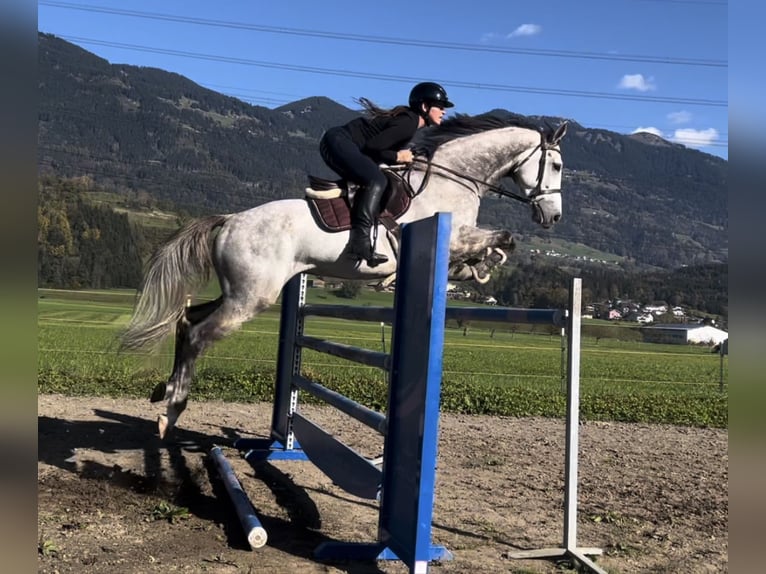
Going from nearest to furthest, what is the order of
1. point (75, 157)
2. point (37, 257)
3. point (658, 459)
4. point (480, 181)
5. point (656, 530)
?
point (37, 257) → point (656, 530) → point (480, 181) → point (658, 459) → point (75, 157)

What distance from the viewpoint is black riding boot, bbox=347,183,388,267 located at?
4.29 m

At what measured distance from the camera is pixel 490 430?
7.32 meters

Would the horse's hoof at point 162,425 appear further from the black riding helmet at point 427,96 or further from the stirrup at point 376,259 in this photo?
the black riding helmet at point 427,96

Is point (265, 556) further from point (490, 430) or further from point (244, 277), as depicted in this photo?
point (490, 430)

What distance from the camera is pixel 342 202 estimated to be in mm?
4387

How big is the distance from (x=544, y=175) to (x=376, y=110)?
4.55ft

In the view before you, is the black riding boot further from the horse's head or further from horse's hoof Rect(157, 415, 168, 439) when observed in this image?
horse's hoof Rect(157, 415, 168, 439)

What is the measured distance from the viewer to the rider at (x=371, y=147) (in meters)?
4.32

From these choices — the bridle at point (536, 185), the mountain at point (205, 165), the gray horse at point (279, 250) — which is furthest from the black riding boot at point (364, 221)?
the mountain at point (205, 165)

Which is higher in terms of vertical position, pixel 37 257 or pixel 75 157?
pixel 75 157

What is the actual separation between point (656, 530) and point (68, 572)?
10.5 ft

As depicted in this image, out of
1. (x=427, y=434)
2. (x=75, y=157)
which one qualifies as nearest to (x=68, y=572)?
(x=427, y=434)

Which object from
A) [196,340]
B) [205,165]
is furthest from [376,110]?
[205,165]

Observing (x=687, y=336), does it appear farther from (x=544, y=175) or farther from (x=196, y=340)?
(x=196, y=340)
